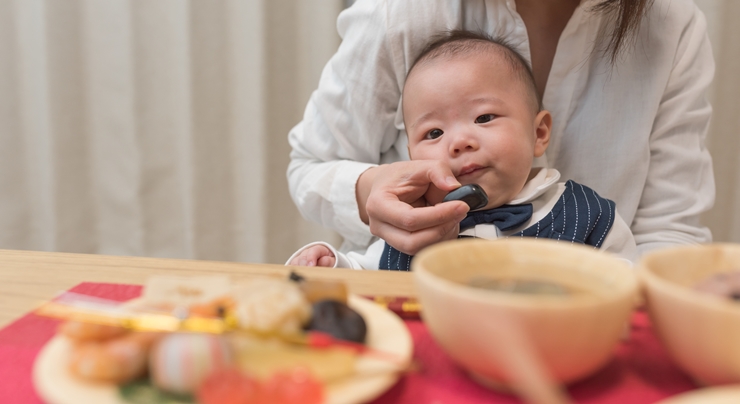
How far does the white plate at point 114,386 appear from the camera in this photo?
37 centimetres

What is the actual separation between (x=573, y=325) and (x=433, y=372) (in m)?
0.14

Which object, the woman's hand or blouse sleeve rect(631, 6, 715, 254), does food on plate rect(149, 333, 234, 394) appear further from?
blouse sleeve rect(631, 6, 715, 254)

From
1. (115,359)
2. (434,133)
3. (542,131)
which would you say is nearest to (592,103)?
(542,131)

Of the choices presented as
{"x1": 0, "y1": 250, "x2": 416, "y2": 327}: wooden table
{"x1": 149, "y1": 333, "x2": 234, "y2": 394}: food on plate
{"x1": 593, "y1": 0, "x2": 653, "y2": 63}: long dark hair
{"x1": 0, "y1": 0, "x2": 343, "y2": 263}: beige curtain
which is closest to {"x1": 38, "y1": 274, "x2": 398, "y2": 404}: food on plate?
{"x1": 149, "y1": 333, "x2": 234, "y2": 394}: food on plate

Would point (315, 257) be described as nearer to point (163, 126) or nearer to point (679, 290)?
point (679, 290)

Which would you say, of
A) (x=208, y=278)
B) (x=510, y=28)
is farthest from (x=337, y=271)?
(x=510, y=28)

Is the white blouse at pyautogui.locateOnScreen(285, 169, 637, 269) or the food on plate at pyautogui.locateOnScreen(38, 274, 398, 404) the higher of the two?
the food on plate at pyautogui.locateOnScreen(38, 274, 398, 404)

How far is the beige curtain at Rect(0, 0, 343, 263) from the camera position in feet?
Result: 6.31

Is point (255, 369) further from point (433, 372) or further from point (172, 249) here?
point (172, 249)

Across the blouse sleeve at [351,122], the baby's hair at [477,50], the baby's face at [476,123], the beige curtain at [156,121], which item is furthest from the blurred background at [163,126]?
the baby's face at [476,123]

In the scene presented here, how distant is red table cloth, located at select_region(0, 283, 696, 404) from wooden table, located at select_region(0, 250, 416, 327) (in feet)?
0.39

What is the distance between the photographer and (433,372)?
45cm

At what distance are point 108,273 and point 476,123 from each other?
2.08 feet

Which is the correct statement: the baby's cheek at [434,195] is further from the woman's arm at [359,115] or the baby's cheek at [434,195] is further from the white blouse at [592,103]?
the white blouse at [592,103]
